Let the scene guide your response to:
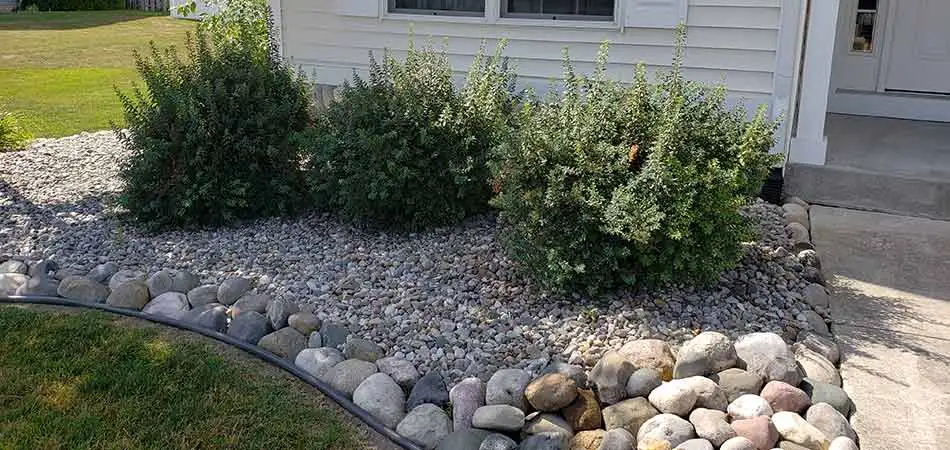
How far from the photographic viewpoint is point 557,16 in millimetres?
6016

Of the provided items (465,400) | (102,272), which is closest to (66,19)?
(102,272)

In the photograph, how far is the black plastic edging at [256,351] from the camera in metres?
2.93

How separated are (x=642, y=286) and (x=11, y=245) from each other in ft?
11.7

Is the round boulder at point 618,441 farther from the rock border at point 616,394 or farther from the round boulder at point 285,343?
the round boulder at point 285,343

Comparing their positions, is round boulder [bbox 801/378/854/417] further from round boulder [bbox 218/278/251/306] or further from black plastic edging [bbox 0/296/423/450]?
round boulder [bbox 218/278/251/306]

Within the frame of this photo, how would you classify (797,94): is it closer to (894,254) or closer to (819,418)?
(894,254)

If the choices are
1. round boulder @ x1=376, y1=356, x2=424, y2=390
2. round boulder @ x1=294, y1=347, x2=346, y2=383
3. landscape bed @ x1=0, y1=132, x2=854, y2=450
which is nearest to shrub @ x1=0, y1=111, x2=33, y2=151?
landscape bed @ x1=0, y1=132, x2=854, y2=450

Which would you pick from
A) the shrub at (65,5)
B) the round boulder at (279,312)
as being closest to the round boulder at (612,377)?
the round boulder at (279,312)

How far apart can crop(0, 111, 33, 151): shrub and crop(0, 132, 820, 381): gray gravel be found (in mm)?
1636

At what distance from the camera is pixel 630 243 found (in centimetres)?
357

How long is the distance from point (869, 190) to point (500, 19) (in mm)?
2861

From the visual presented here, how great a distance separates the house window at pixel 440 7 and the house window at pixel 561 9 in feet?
0.81

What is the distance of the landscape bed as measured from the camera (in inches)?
114

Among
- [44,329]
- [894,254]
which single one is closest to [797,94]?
[894,254]
